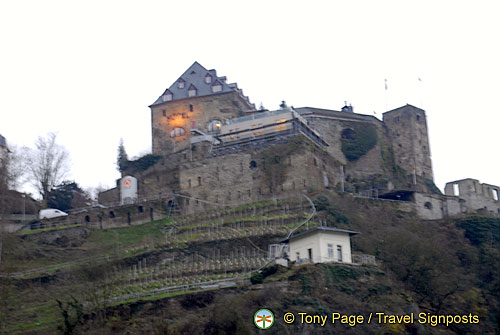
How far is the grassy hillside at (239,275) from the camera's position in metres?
39.2

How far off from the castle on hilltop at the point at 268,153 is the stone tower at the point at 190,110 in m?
0.09

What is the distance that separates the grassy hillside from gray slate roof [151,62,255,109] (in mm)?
16510

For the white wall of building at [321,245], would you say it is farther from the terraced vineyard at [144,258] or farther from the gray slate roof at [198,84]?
the gray slate roof at [198,84]

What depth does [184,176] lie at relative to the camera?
6038 centimetres

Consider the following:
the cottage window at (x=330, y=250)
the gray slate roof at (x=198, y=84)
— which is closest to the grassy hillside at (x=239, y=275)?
the cottage window at (x=330, y=250)

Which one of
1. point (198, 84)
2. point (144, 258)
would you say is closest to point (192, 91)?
point (198, 84)

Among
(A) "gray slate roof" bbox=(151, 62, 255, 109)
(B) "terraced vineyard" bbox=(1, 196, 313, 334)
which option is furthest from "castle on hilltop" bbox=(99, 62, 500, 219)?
(B) "terraced vineyard" bbox=(1, 196, 313, 334)

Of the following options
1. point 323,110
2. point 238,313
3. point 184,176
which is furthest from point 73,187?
point 238,313

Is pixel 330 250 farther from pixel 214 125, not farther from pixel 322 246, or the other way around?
pixel 214 125

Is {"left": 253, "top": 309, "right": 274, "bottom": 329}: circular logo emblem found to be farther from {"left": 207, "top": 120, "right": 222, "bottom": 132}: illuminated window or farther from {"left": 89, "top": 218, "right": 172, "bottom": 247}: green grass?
{"left": 207, "top": 120, "right": 222, "bottom": 132}: illuminated window

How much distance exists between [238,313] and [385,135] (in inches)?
1434

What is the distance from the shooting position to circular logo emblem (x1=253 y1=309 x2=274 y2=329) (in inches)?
1451

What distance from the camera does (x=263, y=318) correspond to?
3734 centimetres

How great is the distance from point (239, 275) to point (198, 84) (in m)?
30.8
